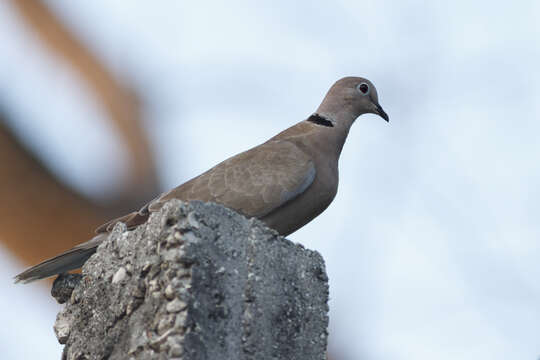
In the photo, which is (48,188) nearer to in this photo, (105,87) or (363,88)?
(105,87)

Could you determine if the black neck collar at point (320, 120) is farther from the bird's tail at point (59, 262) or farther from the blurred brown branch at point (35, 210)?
the blurred brown branch at point (35, 210)

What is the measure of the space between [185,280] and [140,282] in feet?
0.77

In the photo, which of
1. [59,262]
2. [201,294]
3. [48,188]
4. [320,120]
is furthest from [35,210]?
[201,294]

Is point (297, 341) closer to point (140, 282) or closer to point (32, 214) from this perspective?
point (140, 282)

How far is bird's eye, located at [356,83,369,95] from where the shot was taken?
5.26m

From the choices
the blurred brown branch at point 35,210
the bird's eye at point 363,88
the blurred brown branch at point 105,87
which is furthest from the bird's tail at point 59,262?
the blurred brown branch at point 105,87

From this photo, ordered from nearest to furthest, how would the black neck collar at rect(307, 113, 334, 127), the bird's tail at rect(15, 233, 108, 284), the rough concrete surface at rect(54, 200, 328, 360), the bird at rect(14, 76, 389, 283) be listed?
1. the rough concrete surface at rect(54, 200, 328, 360)
2. the bird's tail at rect(15, 233, 108, 284)
3. the bird at rect(14, 76, 389, 283)
4. the black neck collar at rect(307, 113, 334, 127)

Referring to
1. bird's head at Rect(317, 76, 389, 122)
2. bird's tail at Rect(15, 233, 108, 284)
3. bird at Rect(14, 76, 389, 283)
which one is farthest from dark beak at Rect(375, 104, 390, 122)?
bird's tail at Rect(15, 233, 108, 284)

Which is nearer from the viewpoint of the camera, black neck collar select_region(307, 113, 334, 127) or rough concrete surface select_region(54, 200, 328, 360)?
rough concrete surface select_region(54, 200, 328, 360)

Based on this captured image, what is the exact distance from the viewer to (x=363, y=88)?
528 cm

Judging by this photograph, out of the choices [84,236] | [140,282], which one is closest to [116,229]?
[140,282]

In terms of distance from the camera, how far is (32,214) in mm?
6609

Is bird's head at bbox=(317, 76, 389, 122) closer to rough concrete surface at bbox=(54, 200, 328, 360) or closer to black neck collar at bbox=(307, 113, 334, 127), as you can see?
black neck collar at bbox=(307, 113, 334, 127)

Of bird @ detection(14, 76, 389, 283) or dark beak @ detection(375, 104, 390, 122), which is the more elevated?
dark beak @ detection(375, 104, 390, 122)
